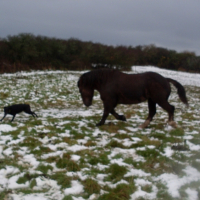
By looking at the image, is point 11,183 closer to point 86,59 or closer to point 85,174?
point 85,174

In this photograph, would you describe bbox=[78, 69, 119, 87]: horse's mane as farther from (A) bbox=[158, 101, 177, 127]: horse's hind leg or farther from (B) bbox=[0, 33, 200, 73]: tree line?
(B) bbox=[0, 33, 200, 73]: tree line

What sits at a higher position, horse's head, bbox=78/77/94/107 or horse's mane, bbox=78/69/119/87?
horse's mane, bbox=78/69/119/87

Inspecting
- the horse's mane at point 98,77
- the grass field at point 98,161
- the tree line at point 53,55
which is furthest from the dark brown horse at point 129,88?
the tree line at point 53,55

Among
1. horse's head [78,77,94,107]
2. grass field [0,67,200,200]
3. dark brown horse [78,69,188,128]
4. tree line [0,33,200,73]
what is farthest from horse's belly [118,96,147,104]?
tree line [0,33,200,73]

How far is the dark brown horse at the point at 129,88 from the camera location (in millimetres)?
5941

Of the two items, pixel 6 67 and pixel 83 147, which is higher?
pixel 6 67

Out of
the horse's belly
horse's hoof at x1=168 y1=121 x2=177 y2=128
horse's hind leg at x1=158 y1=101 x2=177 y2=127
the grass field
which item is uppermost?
the horse's belly

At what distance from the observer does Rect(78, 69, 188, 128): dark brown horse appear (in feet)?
19.5

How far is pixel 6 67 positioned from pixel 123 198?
21.2 metres

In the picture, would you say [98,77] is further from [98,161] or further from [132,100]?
[98,161]

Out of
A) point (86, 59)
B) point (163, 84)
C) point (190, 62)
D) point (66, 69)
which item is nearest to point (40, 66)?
point (66, 69)

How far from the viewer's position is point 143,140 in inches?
197

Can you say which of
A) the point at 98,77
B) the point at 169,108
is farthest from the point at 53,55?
the point at 169,108

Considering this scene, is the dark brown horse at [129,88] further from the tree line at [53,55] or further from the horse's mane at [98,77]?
the tree line at [53,55]
